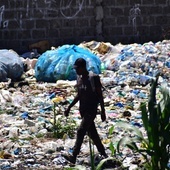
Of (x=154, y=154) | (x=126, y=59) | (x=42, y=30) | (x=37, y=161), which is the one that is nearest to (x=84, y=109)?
(x=37, y=161)

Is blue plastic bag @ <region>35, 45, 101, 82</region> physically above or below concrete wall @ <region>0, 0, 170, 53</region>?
below

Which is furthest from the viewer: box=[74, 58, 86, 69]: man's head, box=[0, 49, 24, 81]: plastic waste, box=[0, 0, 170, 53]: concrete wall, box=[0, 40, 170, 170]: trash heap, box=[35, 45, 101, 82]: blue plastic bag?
box=[0, 0, 170, 53]: concrete wall

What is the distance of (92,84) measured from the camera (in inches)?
263

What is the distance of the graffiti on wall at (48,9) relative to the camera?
15617 millimetres

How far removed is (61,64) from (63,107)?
9.12 feet

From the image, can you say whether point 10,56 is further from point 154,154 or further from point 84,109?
point 154,154

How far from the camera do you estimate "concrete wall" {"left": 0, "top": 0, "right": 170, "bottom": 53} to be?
15570mm

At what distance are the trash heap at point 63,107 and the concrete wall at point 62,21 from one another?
72 cm

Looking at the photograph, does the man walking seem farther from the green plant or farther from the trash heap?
the green plant

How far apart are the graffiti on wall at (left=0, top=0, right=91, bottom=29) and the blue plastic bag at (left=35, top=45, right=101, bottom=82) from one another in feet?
8.72

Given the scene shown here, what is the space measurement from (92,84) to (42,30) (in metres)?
9.06

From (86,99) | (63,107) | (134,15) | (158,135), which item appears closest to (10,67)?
(63,107)

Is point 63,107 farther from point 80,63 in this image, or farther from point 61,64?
point 80,63

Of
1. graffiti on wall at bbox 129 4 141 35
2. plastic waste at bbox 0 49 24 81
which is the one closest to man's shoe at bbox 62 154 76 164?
plastic waste at bbox 0 49 24 81
